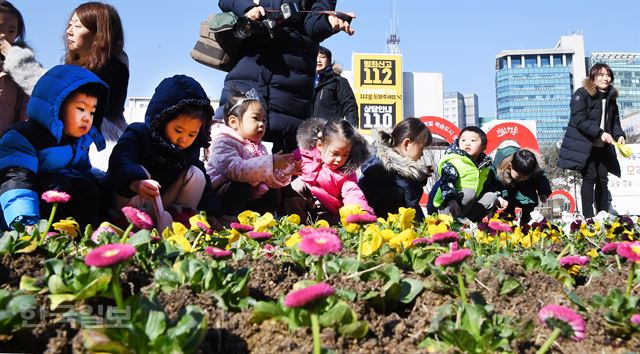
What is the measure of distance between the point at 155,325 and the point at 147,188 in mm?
2093

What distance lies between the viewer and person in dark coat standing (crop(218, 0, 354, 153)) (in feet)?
15.6

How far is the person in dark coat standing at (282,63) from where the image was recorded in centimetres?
474

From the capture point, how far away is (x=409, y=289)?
1.39m

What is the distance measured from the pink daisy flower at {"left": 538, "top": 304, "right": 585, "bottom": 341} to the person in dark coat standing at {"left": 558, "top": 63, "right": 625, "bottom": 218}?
6337mm

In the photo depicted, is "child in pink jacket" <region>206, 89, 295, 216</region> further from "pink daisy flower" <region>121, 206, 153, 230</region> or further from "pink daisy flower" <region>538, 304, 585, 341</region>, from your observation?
"pink daisy flower" <region>538, 304, 585, 341</region>

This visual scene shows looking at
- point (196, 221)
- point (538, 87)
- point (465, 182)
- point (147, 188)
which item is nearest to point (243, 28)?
point (147, 188)

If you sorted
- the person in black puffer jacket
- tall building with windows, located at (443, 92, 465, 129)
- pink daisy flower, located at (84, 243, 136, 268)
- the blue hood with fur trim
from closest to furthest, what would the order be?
pink daisy flower, located at (84, 243, 136, 268)
the blue hood with fur trim
the person in black puffer jacket
tall building with windows, located at (443, 92, 465, 129)

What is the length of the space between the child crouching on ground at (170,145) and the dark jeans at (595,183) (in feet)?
15.5

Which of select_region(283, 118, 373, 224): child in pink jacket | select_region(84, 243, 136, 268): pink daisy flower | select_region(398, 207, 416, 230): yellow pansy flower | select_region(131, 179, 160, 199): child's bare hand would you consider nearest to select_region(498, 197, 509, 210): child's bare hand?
select_region(283, 118, 373, 224): child in pink jacket

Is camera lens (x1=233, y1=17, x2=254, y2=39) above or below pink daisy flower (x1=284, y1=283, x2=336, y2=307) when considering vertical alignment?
above

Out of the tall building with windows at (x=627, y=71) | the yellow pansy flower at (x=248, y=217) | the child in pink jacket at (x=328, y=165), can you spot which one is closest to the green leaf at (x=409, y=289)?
the yellow pansy flower at (x=248, y=217)

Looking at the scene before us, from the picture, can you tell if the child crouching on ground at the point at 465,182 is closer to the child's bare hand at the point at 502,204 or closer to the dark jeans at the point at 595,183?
the child's bare hand at the point at 502,204

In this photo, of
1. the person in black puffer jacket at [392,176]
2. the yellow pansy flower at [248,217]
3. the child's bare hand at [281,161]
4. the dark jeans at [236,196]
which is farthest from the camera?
the person in black puffer jacket at [392,176]

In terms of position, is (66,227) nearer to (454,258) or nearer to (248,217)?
(248,217)
